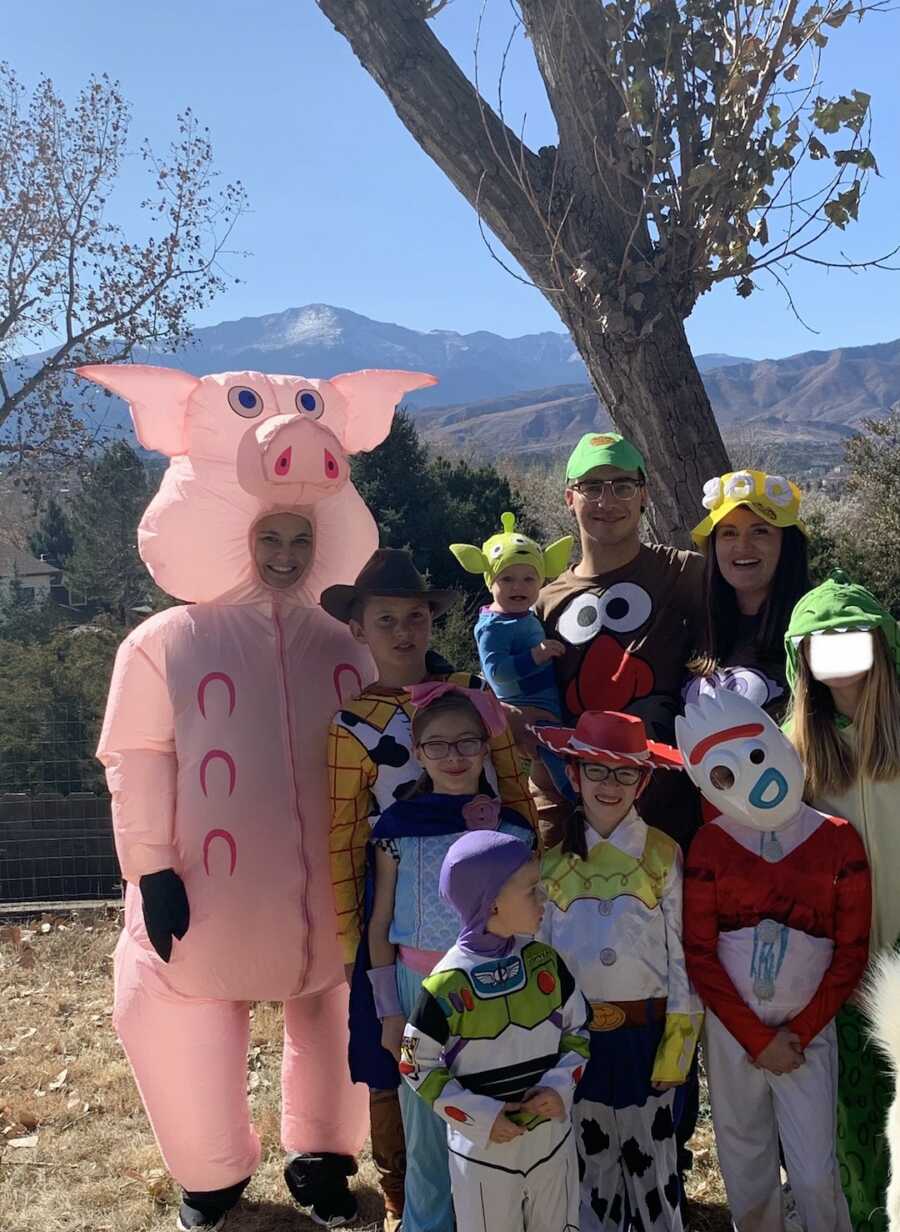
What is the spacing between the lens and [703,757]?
263cm

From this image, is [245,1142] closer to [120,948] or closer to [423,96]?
[120,948]

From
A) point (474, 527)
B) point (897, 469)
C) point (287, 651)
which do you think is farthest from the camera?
point (474, 527)

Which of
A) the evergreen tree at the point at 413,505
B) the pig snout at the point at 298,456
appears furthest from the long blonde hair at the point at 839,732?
the evergreen tree at the point at 413,505

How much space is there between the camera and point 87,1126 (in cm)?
422

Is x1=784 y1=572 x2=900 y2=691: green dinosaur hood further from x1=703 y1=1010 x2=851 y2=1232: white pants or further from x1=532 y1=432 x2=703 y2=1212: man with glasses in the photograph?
x1=703 y1=1010 x2=851 y2=1232: white pants

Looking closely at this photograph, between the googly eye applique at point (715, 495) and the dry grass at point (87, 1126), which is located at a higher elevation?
the googly eye applique at point (715, 495)

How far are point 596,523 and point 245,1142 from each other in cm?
216

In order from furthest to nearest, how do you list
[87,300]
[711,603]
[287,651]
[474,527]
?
[474,527], [87,300], [287,651], [711,603]

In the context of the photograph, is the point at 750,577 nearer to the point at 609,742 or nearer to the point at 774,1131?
the point at 609,742

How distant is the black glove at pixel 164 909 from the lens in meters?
3.06

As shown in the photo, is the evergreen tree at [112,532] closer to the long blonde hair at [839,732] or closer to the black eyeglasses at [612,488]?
the black eyeglasses at [612,488]

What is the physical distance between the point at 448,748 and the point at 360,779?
0.34m

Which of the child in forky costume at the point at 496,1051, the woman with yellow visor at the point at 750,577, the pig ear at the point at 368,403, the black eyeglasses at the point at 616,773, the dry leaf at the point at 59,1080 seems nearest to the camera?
the child in forky costume at the point at 496,1051

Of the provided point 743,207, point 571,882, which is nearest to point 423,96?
point 743,207
